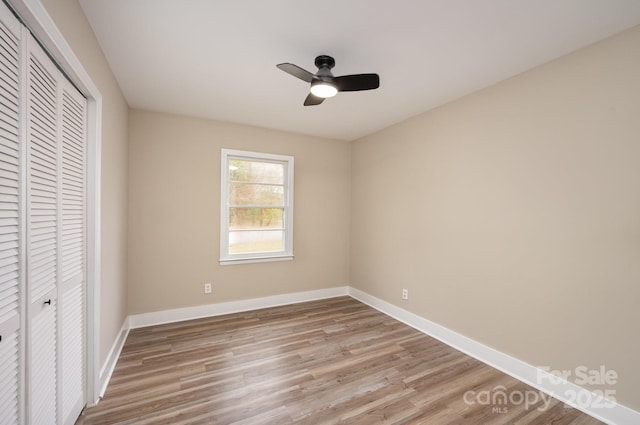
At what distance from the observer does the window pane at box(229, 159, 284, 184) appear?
3846 millimetres

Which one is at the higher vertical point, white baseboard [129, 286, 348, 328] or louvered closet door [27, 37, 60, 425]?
louvered closet door [27, 37, 60, 425]

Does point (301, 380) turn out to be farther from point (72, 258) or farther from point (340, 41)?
point (340, 41)

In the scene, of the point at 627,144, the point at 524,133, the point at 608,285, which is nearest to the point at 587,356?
the point at 608,285

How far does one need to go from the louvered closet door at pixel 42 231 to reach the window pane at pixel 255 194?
2354 millimetres

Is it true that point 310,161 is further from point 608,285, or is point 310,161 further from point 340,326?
point 608,285

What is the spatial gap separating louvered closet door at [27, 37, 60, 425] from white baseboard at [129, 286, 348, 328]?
197 cm

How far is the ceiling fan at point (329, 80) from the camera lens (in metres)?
2.00

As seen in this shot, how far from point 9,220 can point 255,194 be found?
2.90m

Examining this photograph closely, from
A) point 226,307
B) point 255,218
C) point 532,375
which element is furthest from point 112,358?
point 532,375

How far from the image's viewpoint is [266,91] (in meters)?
2.78

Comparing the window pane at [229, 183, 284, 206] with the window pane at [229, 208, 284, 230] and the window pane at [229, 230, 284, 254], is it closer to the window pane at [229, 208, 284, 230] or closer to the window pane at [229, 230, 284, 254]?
the window pane at [229, 208, 284, 230]

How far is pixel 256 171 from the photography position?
3.99 m

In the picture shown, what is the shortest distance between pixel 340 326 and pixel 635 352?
2461 mm

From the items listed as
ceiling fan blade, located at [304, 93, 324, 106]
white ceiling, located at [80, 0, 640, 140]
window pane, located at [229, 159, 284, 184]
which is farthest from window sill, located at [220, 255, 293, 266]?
ceiling fan blade, located at [304, 93, 324, 106]
